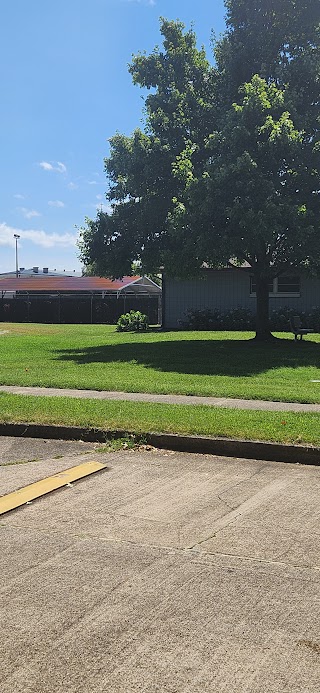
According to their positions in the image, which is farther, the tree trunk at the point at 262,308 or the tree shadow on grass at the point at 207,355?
the tree trunk at the point at 262,308

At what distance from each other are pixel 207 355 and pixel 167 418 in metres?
9.12

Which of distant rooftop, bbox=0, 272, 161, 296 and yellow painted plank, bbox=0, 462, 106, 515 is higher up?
distant rooftop, bbox=0, 272, 161, 296

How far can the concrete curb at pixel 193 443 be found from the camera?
24.0ft

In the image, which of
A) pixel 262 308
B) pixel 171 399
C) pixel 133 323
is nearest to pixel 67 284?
pixel 133 323

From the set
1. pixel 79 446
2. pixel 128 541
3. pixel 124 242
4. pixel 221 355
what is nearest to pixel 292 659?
pixel 128 541

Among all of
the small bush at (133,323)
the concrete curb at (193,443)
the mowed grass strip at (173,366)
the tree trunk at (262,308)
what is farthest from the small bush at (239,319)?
the concrete curb at (193,443)

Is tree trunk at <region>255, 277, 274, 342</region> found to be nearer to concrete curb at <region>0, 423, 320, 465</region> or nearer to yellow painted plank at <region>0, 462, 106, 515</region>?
concrete curb at <region>0, 423, 320, 465</region>

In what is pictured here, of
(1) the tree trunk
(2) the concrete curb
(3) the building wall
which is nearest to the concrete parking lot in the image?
(2) the concrete curb

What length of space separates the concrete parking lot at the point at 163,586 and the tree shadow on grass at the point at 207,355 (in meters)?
8.61

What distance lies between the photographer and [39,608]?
3832 millimetres

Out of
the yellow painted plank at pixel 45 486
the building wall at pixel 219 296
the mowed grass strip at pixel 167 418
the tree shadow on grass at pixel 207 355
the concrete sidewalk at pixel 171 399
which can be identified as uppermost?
the building wall at pixel 219 296

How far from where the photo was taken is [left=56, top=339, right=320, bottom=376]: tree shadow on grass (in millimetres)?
15445

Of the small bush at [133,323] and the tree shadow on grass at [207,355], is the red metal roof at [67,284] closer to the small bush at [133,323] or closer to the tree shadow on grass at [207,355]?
the small bush at [133,323]

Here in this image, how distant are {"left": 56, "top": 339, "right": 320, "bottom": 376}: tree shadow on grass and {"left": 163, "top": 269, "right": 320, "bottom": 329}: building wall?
8309 millimetres
